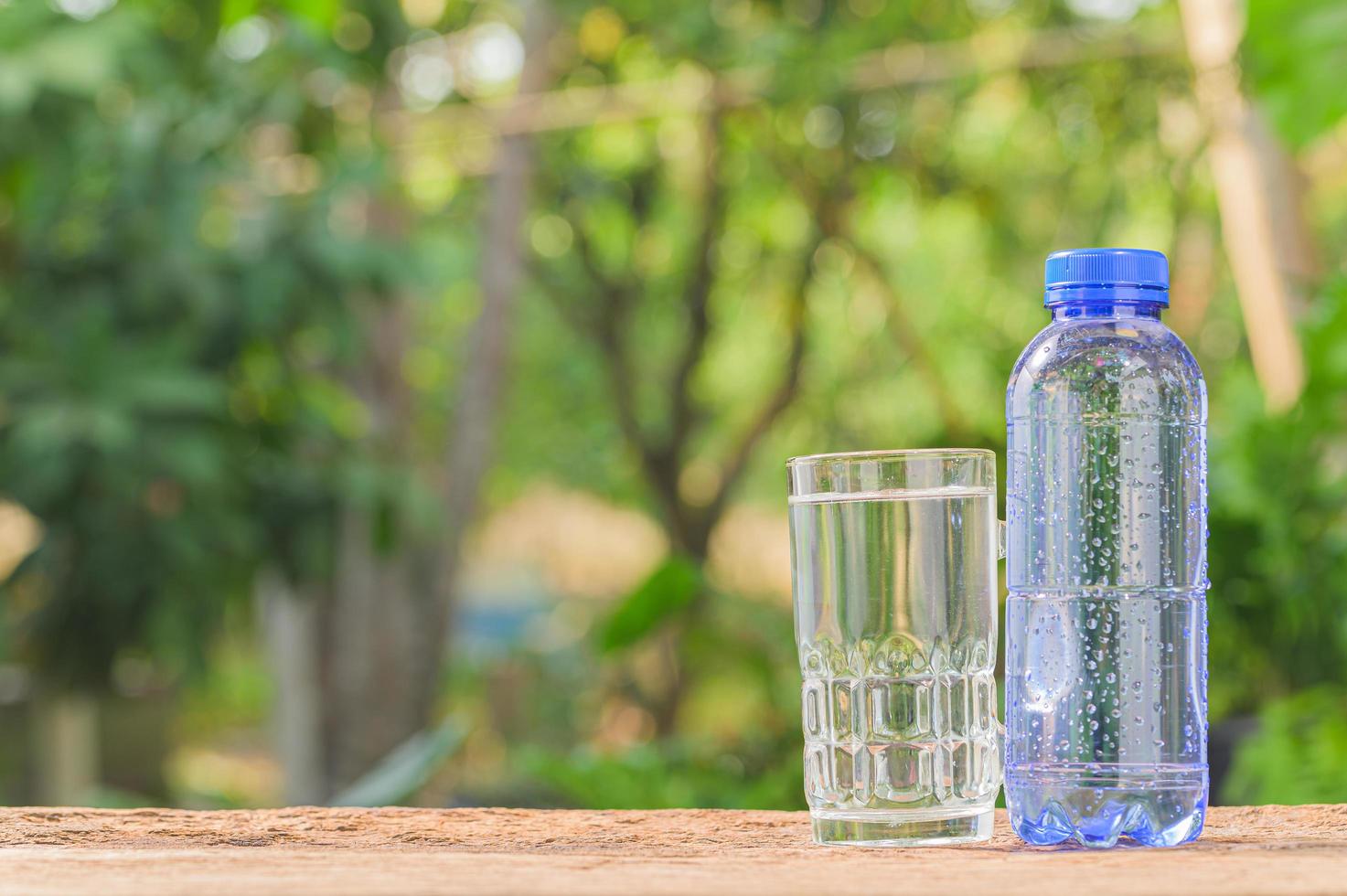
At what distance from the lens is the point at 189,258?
3936 millimetres

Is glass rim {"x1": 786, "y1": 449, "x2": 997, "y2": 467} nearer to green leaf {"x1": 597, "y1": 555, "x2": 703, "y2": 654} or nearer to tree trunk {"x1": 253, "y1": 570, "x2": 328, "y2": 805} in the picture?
green leaf {"x1": 597, "y1": 555, "x2": 703, "y2": 654}

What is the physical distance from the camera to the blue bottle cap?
1.00 m

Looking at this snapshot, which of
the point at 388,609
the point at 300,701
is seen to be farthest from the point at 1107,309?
the point at 300,701

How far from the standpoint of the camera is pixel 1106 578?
42.3 inches

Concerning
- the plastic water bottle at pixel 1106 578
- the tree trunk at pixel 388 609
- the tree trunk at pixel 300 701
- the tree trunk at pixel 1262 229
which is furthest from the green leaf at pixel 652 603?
the plastic water bottle at pixel 1106 578

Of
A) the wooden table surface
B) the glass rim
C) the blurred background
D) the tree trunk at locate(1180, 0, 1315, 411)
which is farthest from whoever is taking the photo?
the tree trunk at locate(1180, 0, 1315, 411)

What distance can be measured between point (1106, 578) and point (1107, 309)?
0.17 meters

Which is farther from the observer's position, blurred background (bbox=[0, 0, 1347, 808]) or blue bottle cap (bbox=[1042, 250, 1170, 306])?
blurred background (bbox=[0, 0, 1347, 808])

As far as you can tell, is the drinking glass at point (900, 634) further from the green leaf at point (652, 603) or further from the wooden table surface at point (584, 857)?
the green leaf at point (652, 603)

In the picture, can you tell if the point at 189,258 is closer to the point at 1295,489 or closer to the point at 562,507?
the point at 1295,489

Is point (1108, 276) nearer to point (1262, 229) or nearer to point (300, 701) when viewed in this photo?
point (1262, 229)

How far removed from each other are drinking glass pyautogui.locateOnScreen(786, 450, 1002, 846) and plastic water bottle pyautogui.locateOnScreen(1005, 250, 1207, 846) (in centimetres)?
4

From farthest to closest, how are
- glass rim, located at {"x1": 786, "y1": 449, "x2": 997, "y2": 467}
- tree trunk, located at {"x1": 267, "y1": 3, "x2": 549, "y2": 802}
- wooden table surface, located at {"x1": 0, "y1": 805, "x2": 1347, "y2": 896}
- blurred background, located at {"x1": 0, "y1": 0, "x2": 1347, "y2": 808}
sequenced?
tree trunk, located at {"x1": 267, "y1": 3, "x2": 549, "y2": 802} < blurred background, located at {"x1": 0, "y1": 0, "x2": 1347, "y2": 808} < glass rim, located at {"x1": 786, "y1": 449, "x2": 997, "y2": 467} < wooden table surface, located at {"x1": 0, "y1": 805, "x2": 1347, "y2": 896}

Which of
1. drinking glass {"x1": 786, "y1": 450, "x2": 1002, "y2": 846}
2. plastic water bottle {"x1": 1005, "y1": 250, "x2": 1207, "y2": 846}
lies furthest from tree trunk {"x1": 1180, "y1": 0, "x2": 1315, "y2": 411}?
drinking glass {"x1": 786, "y1": 450, "x2": 1002, "y2": 846}
